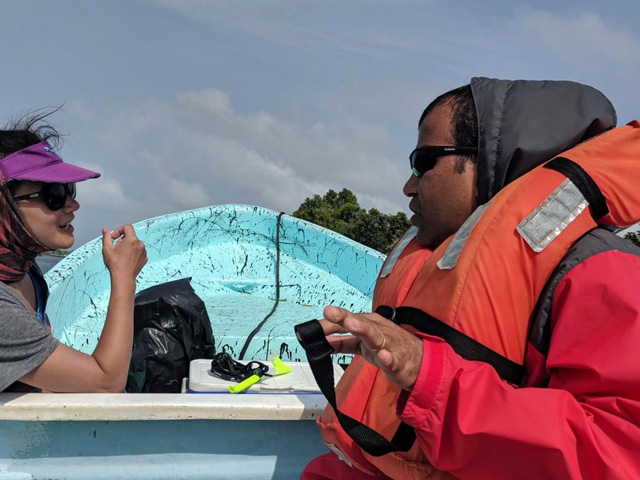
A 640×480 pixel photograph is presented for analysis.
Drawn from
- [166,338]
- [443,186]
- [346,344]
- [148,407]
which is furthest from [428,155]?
[166,338]

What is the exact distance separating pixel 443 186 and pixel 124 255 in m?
1.15

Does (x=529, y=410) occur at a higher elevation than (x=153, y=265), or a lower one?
higher

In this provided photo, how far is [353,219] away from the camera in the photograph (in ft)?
43.3

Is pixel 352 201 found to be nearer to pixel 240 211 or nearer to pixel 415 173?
pixel 240 211

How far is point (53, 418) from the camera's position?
1.68 meters

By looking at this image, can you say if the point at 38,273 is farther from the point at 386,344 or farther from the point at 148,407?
the point at 386,344

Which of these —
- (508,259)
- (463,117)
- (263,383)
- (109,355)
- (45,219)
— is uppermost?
(463,117)

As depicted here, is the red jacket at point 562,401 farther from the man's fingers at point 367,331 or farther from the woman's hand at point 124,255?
the woman's hand at point 124,255

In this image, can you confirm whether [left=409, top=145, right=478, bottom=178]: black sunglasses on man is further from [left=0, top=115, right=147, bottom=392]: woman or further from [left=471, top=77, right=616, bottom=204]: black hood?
[left=0, top=115, right=147, bottom=392]: woman

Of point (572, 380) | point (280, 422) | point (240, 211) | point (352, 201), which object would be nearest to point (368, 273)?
point (240, 211)

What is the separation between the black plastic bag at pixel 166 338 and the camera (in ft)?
8.23

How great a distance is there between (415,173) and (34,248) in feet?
4.27

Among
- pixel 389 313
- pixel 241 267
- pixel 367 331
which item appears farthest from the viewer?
pixel 241 267

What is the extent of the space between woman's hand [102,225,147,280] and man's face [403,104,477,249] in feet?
3.43
